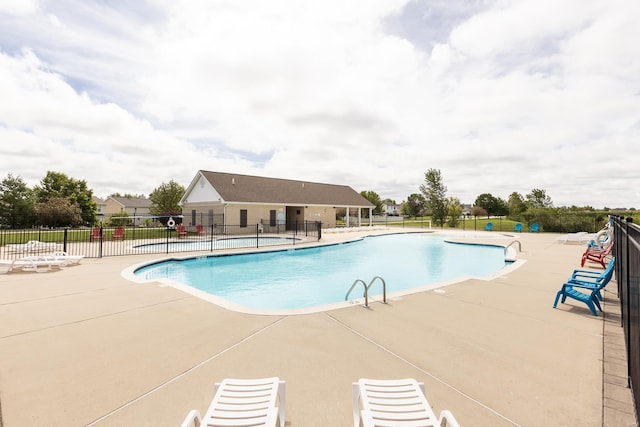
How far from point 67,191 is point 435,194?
55.4 m

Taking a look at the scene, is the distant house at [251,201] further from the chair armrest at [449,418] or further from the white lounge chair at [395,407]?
the chair armrest at [449,418]

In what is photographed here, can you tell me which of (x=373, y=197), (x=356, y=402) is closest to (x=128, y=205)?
(x=373, y=197)

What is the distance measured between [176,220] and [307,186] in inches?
625

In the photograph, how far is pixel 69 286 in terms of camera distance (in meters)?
7.61

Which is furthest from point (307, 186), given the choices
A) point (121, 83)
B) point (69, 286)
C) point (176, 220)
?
point (69, 286)

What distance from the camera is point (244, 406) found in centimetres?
228

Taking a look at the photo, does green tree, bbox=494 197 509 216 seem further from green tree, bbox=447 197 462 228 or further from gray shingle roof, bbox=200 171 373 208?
gray shingle roof, bbox=200 171 373 208

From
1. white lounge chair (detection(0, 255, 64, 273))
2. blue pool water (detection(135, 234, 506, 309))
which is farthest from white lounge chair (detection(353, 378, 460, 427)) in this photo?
white lounge chair (detection(0, 255, 64, 273))

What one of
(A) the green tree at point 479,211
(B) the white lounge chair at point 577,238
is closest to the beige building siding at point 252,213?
(B) the white lounge chair at point 577,238

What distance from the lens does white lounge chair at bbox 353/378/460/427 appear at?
2064mm

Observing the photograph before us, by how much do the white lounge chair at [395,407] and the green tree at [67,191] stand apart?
54541 mm

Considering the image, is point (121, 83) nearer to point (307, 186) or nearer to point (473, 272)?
point (473, 272)

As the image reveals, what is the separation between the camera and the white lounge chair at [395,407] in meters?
2.06

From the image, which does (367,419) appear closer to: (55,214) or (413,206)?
(55,214)
